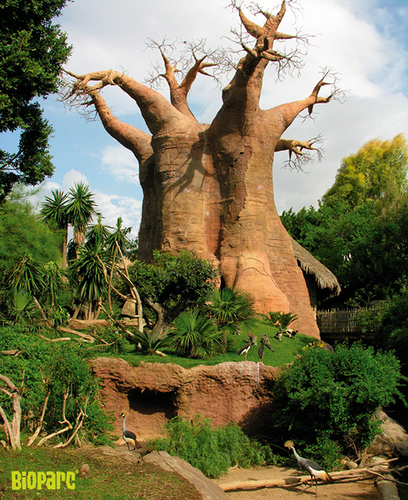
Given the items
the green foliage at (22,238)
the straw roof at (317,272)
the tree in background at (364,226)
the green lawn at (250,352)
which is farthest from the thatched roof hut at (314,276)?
the green foliage at (22,238)

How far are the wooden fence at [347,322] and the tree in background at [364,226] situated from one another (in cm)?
179

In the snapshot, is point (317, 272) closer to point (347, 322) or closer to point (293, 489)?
point (347, 322)

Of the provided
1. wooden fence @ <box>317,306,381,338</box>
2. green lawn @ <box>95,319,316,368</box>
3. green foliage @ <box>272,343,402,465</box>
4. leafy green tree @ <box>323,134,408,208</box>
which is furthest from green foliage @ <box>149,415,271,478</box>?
leafy green tree @ <box>323,134,408,208</box>

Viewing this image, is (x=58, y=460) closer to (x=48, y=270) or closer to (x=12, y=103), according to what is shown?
(x=48, y=270)

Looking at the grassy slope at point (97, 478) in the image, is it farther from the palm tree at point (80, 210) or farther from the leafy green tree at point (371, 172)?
the leafy green tree at point (371, 172)

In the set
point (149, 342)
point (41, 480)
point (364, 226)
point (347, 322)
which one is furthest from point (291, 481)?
point (364, 226)

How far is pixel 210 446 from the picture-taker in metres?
9.02

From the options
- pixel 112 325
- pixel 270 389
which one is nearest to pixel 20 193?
pixel 112 325

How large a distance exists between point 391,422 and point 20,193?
58.3ft

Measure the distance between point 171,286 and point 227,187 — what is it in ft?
18.7

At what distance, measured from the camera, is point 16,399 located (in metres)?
6.64

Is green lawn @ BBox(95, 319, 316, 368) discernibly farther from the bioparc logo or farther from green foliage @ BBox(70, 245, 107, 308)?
the bioparc logo

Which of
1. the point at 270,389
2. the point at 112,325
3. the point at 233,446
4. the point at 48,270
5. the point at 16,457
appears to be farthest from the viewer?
the point at 48,270

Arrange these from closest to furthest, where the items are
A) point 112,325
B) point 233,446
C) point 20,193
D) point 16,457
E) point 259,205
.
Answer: point 16,457 < point 233,446 < point 112,325 < point 259,205 < point 20,193
